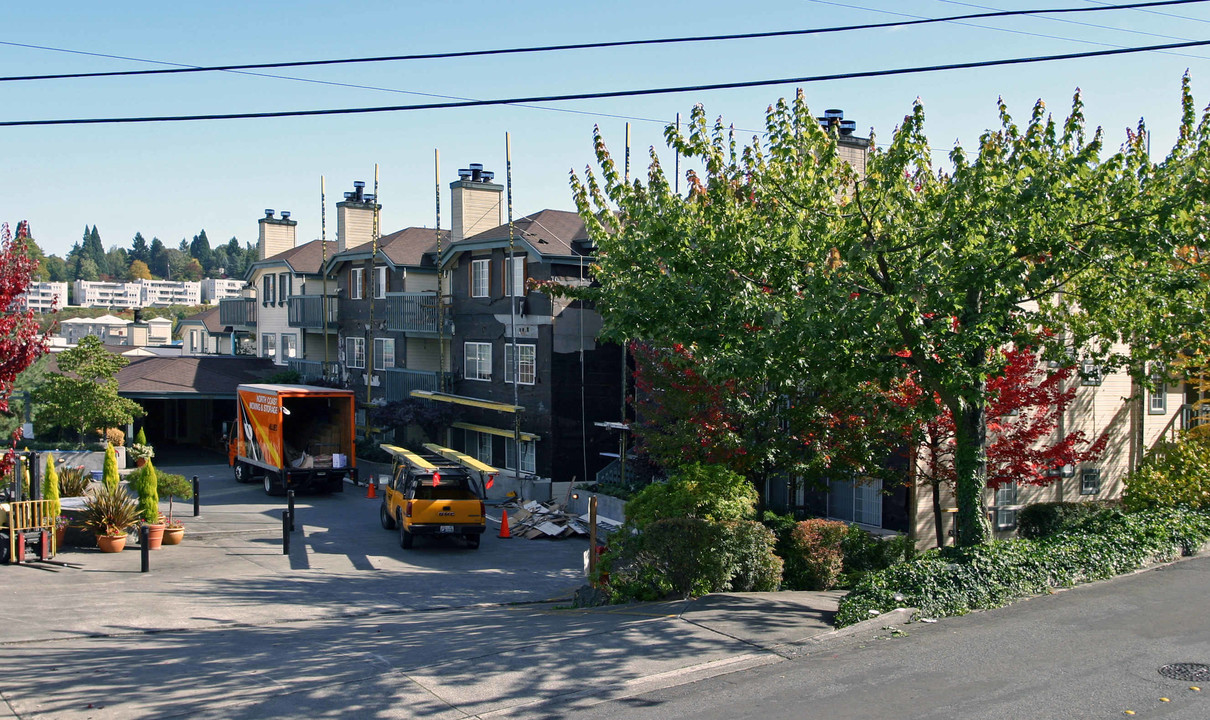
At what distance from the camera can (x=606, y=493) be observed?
1074 inches

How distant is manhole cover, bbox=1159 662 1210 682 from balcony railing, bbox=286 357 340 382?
122 feet

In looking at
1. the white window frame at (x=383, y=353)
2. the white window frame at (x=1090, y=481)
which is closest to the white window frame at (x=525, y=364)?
the white window frame at (x=383, y=353)

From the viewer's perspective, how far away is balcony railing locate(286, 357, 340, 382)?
43.8 metres

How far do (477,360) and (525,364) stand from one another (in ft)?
11.5

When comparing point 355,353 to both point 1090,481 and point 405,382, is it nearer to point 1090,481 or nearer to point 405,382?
point 405,382

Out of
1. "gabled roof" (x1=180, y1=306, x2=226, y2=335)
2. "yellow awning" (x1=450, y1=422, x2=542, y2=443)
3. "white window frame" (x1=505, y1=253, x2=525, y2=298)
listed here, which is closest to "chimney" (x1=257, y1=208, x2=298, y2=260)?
"gabled roof" (x1=180, y1=306, x2=226, y2=335)

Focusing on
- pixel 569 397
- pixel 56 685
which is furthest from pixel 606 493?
pixel 56 685

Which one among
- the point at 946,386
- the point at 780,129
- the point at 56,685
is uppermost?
the point at 780,129

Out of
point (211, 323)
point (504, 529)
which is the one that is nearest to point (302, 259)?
point (211, 323)

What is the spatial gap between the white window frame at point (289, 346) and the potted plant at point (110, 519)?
89.0ft

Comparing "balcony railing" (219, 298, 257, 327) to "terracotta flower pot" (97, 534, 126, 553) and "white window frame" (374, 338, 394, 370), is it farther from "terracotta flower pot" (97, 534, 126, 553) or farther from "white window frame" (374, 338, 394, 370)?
"terracotta flower pot" (97, 534, 126, 553)

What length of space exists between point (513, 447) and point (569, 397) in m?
3.37

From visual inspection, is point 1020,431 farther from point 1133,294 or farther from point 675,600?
point 675,600

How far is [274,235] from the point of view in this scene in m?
54.5
